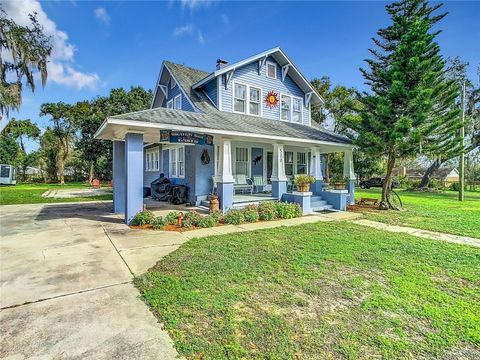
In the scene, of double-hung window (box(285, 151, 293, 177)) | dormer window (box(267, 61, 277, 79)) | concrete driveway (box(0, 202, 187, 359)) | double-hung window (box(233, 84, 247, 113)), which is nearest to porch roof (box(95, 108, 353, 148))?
double-hung window (box(233, 84, 247, 113))

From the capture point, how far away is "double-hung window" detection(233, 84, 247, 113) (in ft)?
41.6

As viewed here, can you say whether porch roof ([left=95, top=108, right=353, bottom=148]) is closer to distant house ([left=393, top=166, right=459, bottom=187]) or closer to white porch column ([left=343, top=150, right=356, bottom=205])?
white porch column ([left=343, top=150, right=356, bottom=205])

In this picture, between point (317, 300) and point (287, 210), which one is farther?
point (287, 210)

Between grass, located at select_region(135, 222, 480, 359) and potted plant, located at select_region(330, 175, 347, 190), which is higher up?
potted plant, located at select_region(330, 175, 347, 190)

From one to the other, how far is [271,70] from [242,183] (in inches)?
247

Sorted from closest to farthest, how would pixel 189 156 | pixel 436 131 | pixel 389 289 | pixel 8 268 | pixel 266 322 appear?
pixel 266 322 < pixel 389 289 < pixel 8 268 < pixel 436 131 < pixel 189 156

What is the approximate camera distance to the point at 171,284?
3766 mm

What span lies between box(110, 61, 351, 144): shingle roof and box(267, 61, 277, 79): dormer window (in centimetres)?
250

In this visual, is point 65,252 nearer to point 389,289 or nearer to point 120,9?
point 389,289

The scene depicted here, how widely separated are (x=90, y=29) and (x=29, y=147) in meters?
35.7

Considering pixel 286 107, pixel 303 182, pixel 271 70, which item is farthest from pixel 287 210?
pixel 271 70

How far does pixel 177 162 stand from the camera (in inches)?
519

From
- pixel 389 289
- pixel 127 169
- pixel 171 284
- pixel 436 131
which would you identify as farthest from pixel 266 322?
pixel 436 131

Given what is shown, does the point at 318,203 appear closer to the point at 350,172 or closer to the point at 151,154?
the point at 350,172
